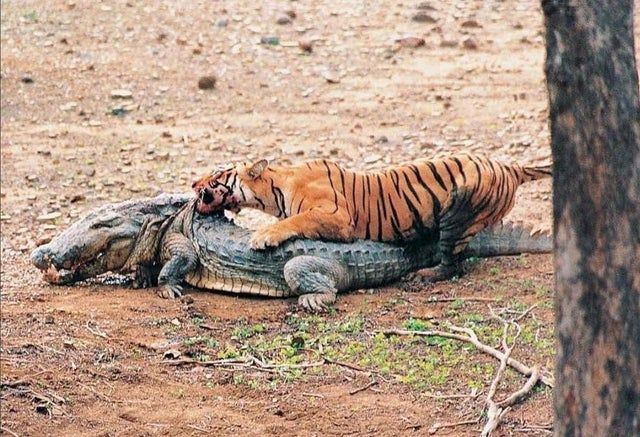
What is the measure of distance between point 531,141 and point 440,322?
12.9 feet

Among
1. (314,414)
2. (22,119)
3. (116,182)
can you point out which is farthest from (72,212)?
(314,414)

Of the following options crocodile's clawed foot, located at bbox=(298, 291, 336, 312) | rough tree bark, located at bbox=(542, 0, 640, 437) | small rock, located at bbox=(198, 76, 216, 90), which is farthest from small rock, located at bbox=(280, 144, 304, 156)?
rough tree bark, located at bbox=(542, 0, 640, 437)

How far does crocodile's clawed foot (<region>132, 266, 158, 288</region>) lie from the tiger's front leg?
665 mm

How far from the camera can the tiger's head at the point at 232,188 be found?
25.9 ft

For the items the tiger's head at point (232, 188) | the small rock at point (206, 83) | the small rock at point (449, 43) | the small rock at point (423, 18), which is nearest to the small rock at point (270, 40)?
the small rock at point (206, 83)

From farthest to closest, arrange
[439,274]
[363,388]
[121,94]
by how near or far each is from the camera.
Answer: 1. [121,94]
2. [439,274]
3. [363,388]

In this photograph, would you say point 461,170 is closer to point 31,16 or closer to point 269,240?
point 269,240

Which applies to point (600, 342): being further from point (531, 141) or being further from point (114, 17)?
point (114, 17)

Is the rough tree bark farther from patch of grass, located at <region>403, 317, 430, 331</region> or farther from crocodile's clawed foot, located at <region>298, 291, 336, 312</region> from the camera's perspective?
crocodile's clawed foot, located at <region>298, 291, 336, 312</region>

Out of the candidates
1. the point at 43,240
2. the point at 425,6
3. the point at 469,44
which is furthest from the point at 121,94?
the point at 425,6

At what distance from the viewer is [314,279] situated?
7.45m

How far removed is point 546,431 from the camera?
17.5 feet

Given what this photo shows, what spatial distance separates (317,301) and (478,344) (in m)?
1.20

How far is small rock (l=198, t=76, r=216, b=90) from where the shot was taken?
12.5 meters
